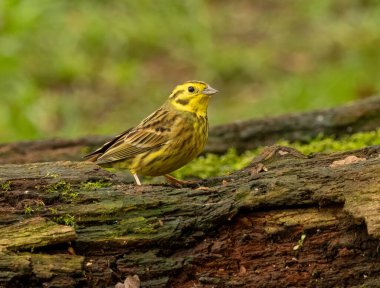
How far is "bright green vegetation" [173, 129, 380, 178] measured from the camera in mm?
7145

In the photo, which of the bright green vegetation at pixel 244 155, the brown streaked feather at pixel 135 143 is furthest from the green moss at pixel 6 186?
the bright green vegetation at pixel 244 155

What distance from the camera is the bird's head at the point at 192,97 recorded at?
6.77 metres

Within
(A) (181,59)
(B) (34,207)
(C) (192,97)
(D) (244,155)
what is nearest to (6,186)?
(B) (34,207)

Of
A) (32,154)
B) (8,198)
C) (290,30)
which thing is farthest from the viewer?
(290,30)

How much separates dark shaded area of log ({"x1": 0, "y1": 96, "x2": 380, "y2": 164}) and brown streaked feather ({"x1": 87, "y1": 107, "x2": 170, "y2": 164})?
3.62ft

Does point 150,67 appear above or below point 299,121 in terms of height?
above

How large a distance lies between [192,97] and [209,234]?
7.51ft

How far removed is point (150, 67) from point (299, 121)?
5866mm

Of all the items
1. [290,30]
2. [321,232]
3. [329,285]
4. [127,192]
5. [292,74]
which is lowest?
[329,285]

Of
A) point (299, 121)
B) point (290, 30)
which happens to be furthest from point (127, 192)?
point (290, 30)

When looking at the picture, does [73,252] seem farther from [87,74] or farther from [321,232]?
[87,74]

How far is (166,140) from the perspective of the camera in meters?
6.43

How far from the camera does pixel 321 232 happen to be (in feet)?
15.4

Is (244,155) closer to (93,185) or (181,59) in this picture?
(93,185)
